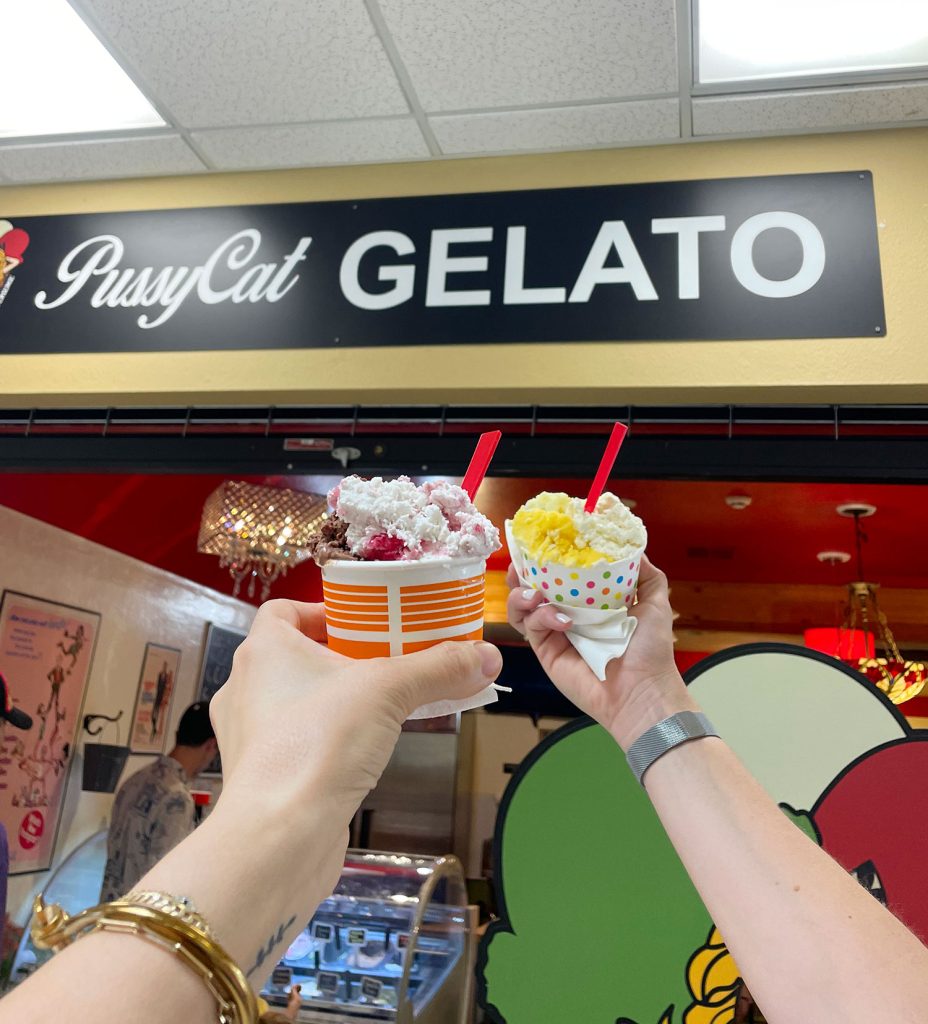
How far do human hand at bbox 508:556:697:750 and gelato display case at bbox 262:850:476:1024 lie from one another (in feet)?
5.52

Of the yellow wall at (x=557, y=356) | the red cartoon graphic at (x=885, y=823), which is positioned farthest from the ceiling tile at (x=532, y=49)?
the red cartoon graphic at (x=885, y=823)

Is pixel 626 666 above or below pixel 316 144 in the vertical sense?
below

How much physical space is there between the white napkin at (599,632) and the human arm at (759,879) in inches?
1.0

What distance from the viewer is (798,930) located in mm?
987

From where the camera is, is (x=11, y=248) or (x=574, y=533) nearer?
(x=574, y=533)

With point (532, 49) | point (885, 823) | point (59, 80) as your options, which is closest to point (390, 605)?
point (885, 823)

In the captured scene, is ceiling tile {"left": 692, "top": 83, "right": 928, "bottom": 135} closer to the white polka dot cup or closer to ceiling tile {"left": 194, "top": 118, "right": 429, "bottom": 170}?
ceiling tile {"left": 194, "top": 118, "right": 429, "bottom": 170}

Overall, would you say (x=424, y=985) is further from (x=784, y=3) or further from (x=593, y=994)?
(x=784, y=3)

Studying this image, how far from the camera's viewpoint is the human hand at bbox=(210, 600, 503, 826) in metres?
0.79

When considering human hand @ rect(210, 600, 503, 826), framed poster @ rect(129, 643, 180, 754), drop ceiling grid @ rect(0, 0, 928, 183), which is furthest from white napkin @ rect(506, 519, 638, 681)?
framed poster @ rect(129, 643, 180, 754)

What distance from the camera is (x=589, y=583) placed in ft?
4.44

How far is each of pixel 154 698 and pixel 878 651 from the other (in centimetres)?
359

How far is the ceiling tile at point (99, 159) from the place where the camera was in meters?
2.85

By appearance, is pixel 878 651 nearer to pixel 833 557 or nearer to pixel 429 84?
pixel 833 557
